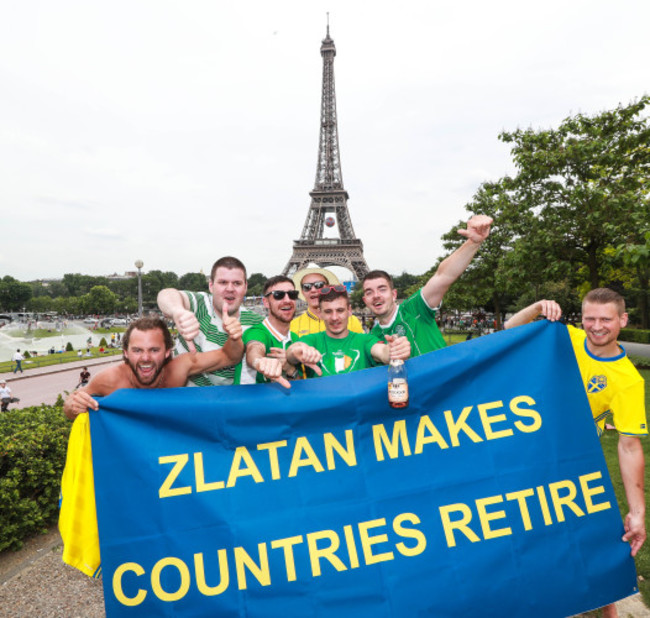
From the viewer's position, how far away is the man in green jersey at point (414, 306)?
3.81 m

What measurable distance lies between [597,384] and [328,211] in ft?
221

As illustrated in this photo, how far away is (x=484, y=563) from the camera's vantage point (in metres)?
2.83

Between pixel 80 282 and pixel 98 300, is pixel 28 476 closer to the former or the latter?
pixel 98 300

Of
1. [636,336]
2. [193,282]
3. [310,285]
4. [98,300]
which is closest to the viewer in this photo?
[310,285]

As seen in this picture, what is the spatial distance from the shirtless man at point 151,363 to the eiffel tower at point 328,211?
56362 mm

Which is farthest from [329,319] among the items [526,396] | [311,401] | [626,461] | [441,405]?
[626,461]

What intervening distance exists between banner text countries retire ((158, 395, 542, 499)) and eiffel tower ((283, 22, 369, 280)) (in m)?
56.7

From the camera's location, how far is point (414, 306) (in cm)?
405

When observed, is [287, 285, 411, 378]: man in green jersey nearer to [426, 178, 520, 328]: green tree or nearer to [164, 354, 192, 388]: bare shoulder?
[164, 354, 192, 388]: bare shoulder

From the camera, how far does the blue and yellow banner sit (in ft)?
8.94

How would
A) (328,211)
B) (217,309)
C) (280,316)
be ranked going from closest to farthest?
(280,316), (217,309), (328,211)

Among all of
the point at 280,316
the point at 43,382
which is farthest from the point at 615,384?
the point at 43,382

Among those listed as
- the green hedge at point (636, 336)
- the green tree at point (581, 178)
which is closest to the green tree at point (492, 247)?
the green tree at point (581, 178)

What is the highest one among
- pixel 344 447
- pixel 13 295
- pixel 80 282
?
pixel 80 282
